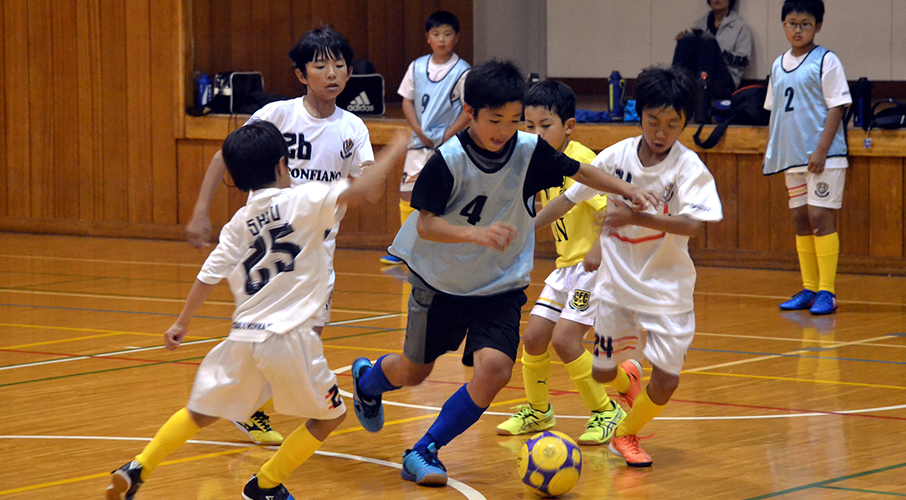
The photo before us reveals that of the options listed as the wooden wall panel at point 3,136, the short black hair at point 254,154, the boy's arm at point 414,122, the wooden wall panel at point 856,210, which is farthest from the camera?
the wooden wall panel at point 3,136

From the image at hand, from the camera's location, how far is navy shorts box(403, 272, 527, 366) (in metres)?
4.07

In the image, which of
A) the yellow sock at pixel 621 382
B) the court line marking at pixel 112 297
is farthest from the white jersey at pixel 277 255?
the court line marking at pixel 112 297

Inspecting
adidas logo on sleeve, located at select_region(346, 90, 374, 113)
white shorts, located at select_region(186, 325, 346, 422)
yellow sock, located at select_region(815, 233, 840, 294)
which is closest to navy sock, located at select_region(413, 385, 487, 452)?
white shorts, located at select_region(186, 325, 346, 422)

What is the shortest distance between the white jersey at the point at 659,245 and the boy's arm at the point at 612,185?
0.14 meters

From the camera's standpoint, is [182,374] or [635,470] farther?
[182,374]

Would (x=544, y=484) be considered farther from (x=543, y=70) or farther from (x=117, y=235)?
(x=543, y=70)

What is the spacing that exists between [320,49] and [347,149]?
0.43 meters

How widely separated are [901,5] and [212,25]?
22.7 feet

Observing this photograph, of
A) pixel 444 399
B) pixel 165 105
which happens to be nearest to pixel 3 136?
pixel 165 105

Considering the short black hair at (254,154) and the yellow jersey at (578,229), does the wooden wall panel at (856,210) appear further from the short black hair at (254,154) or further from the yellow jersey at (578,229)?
the short black hair at (254,154)

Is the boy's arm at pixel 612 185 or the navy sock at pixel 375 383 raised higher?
the boy's arm at pixel 612 185

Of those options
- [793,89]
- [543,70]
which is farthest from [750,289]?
[543,70]

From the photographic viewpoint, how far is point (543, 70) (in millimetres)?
14789

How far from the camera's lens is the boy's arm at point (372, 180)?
355 centimetres
